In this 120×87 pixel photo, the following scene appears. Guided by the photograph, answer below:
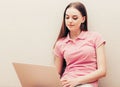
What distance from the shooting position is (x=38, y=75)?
5.08ft

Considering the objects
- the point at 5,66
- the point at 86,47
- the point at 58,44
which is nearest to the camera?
the point at 86,47

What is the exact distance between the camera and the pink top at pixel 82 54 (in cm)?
171

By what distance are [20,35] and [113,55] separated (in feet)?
2.14

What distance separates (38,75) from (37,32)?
44 centimetres

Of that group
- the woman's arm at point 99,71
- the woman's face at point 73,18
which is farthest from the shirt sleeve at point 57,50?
the woman's arm at point 99,71

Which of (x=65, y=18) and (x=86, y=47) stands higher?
(x=65, y=18)

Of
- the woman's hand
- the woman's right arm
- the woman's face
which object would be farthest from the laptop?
the woman's face

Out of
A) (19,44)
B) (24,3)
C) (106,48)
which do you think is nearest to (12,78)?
(19,44)

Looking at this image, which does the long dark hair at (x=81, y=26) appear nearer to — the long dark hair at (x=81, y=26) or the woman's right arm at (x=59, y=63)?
the long dark hair at (x=81, y=26)

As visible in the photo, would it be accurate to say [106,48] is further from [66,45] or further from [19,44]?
[19,44]

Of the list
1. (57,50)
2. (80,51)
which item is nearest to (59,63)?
(57,50)

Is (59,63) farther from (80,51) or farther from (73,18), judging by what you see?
(73,18)

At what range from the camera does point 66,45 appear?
179cm

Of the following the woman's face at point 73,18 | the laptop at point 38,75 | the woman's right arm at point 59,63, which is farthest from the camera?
the woman's right arm at point 59,63
